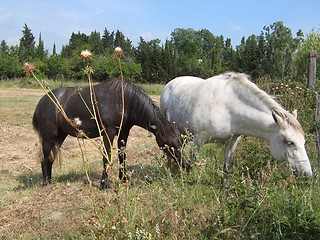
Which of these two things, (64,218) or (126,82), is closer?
(64,218)

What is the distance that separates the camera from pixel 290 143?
4004 mm

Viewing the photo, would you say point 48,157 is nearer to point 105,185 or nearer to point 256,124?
point 105,185

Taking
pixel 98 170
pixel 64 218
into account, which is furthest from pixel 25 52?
pixel 64 218

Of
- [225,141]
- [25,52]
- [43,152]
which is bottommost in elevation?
[43,152]

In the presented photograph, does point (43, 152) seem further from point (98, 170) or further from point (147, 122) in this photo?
point (147, 122)

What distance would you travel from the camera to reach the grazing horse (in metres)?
5.18

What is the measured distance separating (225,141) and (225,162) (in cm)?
31

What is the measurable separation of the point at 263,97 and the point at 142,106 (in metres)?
1.77

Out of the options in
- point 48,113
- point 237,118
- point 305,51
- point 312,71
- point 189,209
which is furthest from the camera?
point 305,51

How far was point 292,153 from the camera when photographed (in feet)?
13.1

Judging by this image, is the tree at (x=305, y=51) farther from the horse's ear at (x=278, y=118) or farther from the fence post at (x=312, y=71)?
the horse's ear at (x=278, y=118)

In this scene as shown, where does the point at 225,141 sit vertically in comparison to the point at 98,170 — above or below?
above

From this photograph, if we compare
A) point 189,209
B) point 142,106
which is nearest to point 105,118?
point 142,106

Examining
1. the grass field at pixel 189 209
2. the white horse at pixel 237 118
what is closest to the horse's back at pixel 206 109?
the white horse at pixel 237 118
